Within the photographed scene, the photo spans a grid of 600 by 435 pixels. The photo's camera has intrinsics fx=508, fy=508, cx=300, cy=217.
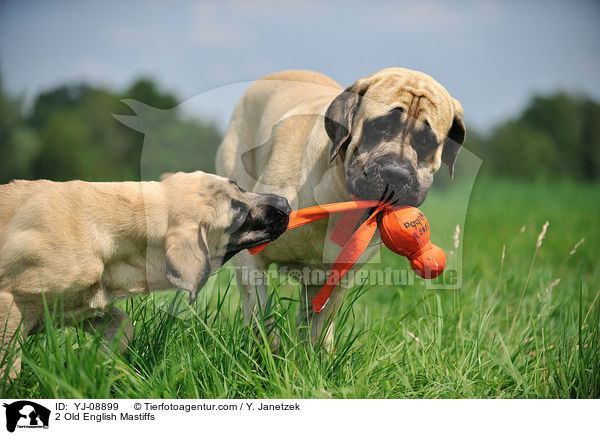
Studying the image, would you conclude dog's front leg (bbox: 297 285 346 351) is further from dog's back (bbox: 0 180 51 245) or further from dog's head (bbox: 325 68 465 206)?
dog's back (bbox: 0 180 51 245)

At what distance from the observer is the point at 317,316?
11.6 ft

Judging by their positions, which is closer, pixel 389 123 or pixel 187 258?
pixel 187 258

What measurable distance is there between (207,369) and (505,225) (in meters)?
6.51

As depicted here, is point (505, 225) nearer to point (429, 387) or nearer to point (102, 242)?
point (429, 387)

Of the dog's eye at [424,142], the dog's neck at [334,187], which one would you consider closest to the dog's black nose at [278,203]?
the dog's neck at [334,187]

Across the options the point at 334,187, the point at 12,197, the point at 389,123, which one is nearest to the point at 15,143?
the point at 12,197

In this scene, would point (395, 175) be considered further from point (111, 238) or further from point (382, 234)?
point (111, 238)

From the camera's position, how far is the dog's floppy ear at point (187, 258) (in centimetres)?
246

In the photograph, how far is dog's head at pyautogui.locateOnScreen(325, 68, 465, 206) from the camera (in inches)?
110

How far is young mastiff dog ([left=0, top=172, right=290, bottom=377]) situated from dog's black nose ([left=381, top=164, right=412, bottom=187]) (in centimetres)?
60

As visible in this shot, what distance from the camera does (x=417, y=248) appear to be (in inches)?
109

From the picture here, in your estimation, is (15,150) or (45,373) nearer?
(45,373)
